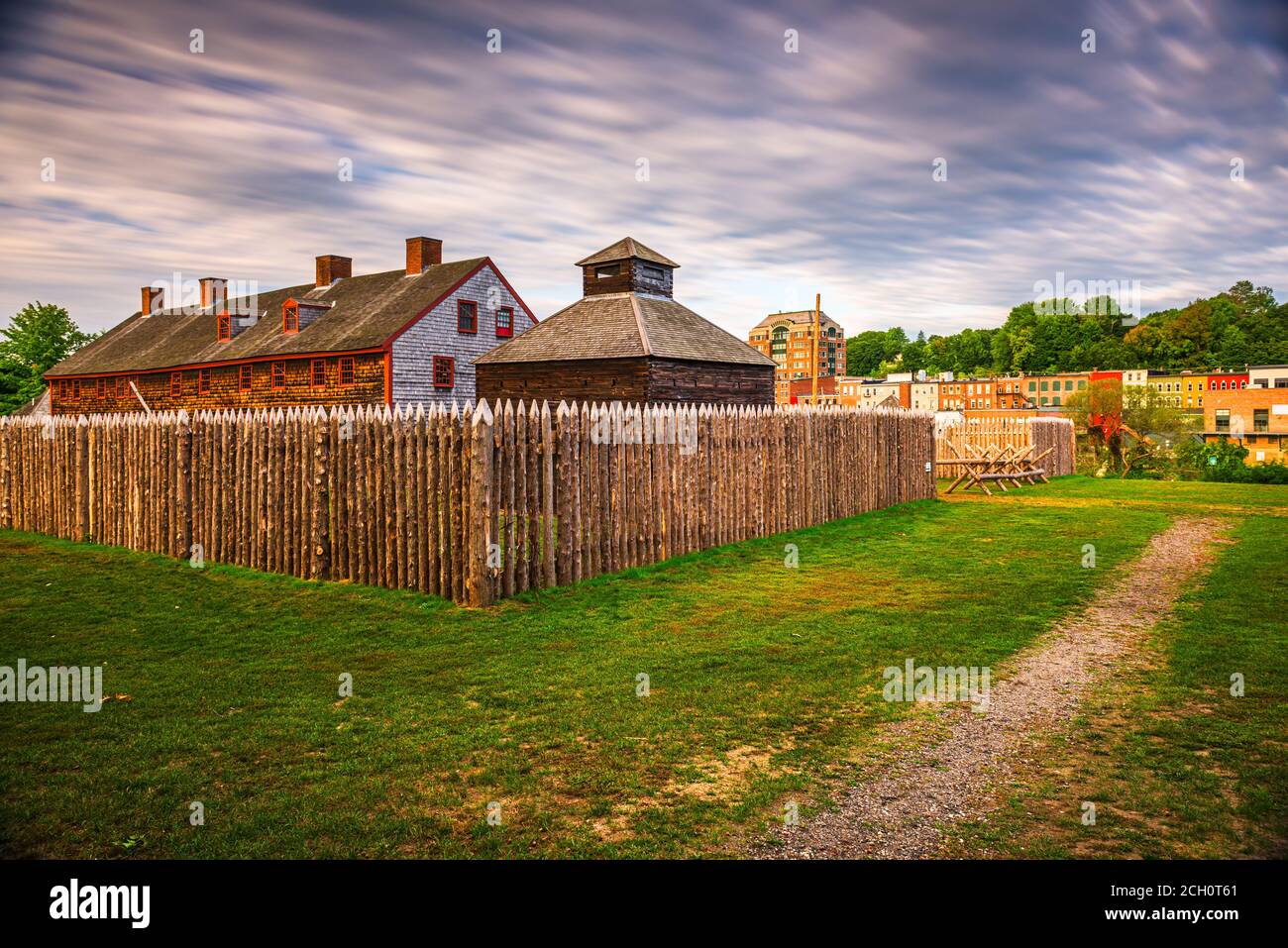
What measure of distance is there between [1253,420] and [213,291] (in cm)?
8972

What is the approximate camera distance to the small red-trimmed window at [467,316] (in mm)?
37375

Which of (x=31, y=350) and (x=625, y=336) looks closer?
(x=625, y=336)

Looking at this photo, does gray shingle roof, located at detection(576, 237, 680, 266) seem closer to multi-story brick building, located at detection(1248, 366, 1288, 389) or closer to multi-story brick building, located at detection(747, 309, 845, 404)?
multi-story brick building, located at detection(1248, 366, 1288, 389)

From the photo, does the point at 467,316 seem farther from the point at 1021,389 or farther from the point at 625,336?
the point at 1021,389

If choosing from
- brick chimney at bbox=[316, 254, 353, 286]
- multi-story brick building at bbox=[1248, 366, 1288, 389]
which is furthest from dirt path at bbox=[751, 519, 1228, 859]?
multi-story brick building at bbox=[1248, 366, 1288, 389]

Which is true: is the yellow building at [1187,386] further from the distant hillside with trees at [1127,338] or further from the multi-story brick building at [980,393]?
the multi-story brick building at [980,393]

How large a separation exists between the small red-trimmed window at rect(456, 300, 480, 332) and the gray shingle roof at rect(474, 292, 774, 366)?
5.83m

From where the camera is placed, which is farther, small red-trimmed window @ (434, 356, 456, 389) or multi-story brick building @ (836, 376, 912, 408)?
multi-story brick building @ (836, 376, 912, 408)

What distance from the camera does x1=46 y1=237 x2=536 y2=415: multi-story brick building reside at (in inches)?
1387

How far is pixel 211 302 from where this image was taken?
150 feet

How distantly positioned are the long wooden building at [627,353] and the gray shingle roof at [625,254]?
4 centimetres

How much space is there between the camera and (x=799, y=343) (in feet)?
604

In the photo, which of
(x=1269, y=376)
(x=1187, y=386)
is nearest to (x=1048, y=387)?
(x=1187, y=386)

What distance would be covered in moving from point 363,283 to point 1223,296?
169140mm
